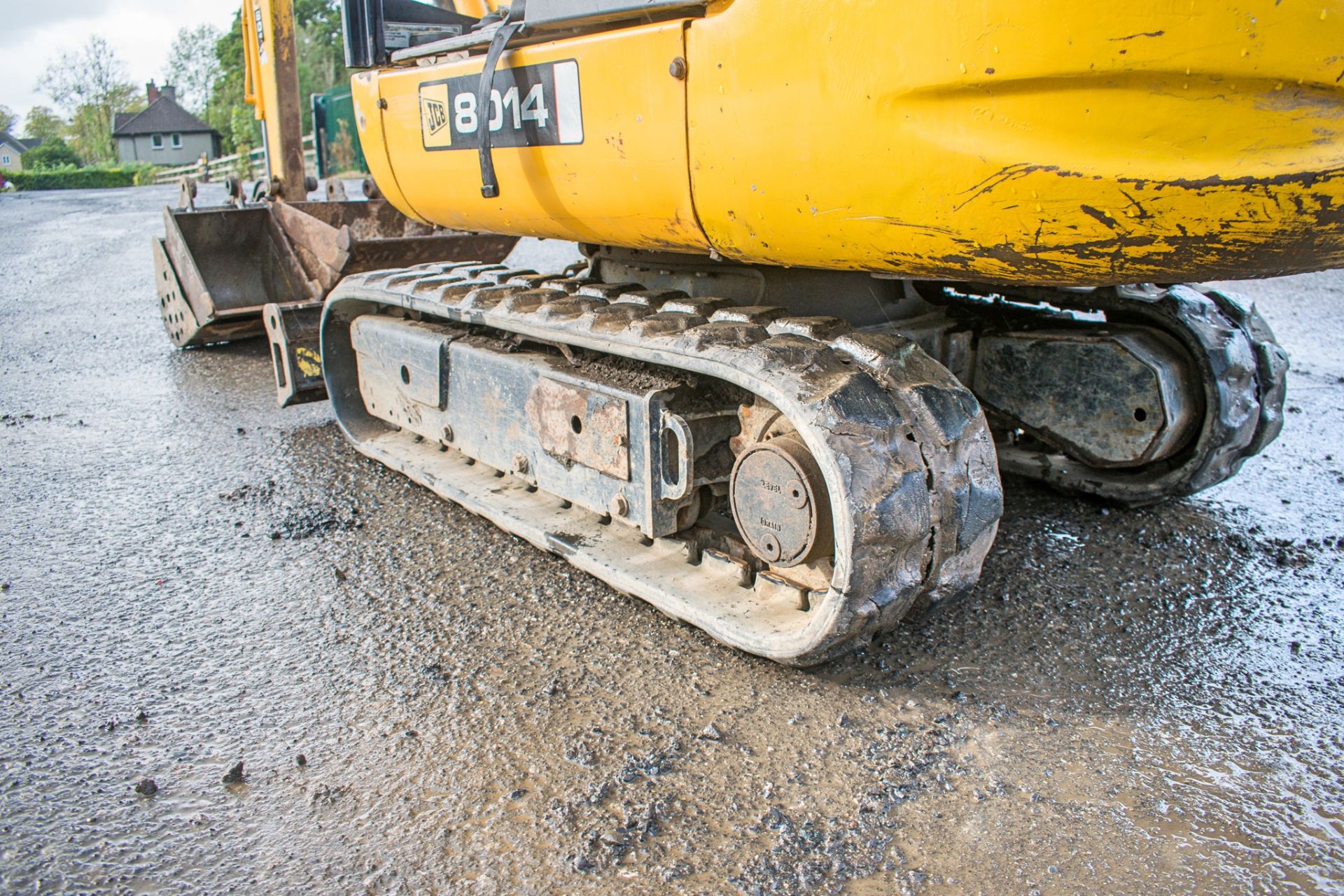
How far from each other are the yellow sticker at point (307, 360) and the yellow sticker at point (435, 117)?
166 cm

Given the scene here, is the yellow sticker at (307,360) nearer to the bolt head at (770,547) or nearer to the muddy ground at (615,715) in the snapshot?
the muddy ground at (615,715)

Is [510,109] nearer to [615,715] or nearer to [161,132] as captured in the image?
[615,715]

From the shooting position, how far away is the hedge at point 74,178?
45.8m

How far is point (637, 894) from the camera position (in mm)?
1914

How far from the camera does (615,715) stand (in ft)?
8.21

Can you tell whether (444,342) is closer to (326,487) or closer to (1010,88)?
(326,487)

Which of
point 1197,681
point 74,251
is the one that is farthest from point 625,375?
point 74,251

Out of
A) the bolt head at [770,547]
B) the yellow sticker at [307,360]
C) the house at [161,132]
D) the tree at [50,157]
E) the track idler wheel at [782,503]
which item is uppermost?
the house at [161,132]

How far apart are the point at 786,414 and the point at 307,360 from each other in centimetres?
304

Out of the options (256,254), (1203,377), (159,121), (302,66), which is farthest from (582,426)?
(159,121)

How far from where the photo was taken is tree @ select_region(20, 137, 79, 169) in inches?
2247

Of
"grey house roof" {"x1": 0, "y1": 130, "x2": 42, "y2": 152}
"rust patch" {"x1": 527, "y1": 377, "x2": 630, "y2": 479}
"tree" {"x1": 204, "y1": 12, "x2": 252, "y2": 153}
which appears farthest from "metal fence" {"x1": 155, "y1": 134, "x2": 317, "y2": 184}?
"grey house roof" {"x1": 0, "y1": 130, "x2": 42, "y2": 152}

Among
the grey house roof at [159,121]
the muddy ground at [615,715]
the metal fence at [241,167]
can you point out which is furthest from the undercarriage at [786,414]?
the grey house roof at [159,121]

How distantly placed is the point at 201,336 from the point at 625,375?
4280 mm
